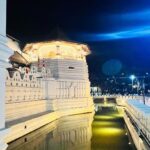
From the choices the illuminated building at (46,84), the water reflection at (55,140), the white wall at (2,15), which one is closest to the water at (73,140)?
the water reflection at (55,140)

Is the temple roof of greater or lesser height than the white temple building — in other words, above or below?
above

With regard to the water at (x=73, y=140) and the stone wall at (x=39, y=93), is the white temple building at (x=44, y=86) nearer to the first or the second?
the stone wall at (x=39, y=93)

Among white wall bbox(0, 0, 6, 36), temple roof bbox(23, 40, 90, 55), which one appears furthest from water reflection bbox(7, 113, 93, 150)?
temple roof bbox(23, 40, 90, 55)

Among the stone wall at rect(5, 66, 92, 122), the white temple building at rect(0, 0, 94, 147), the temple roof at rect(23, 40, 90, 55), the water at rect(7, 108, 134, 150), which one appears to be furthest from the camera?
the temple roof at rect(23, 40, 90, 55)

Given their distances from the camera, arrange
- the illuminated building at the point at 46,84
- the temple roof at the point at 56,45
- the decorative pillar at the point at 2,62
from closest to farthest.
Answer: the decorative pillar at the point at 2,62 → the illuminated building at the point at 46,84 → the temple roof at the point at 56,45

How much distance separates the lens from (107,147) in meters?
16.8

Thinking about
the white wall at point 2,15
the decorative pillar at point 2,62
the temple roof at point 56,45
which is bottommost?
the decorative pillar at point 2,62

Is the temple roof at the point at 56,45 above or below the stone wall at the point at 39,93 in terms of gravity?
above

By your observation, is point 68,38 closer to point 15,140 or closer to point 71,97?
point 71,97

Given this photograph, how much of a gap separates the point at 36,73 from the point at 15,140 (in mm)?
15010

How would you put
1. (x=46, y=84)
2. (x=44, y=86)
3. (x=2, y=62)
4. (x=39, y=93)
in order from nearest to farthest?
(x=2, y=62) < (x=39, y=93) < (x=44, y=86) < (x=46, y=84)

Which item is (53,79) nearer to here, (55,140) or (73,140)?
(73,140)

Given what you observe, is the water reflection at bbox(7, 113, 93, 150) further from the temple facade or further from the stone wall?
the temple facade

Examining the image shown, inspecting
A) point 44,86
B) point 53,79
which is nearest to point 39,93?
point 44,86
